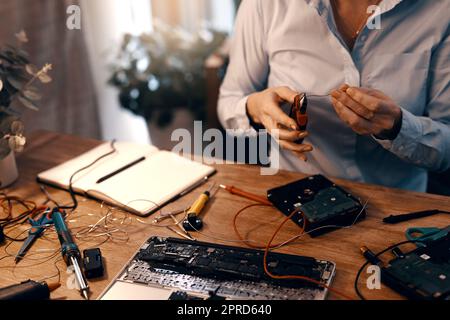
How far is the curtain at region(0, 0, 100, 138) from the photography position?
203cm

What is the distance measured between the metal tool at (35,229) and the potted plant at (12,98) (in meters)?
0.18

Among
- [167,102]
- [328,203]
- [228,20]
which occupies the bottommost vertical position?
[167,102]

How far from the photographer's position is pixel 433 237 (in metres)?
0.87

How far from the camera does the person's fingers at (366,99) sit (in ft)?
3.14

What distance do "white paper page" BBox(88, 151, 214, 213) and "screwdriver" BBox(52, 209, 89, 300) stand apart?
0.12 m

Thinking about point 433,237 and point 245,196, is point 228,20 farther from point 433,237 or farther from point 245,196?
point 433,237

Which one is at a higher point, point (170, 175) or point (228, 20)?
point (228, 20)

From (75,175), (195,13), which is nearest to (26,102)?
(75,175)

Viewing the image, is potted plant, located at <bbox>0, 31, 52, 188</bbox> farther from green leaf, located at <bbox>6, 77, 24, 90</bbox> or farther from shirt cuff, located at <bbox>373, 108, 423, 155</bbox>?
shirt cuff, located at <bbox>373, 108, 423, 155</bbox>

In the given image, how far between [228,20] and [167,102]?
24.8 inches

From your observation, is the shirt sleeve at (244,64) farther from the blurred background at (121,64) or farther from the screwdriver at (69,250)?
the blurred background at (121,64)

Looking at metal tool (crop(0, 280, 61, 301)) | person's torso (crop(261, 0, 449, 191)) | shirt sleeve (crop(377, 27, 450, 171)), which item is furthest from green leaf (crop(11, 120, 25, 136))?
shirt sleeve (crop(377, 27, 450, 171))
